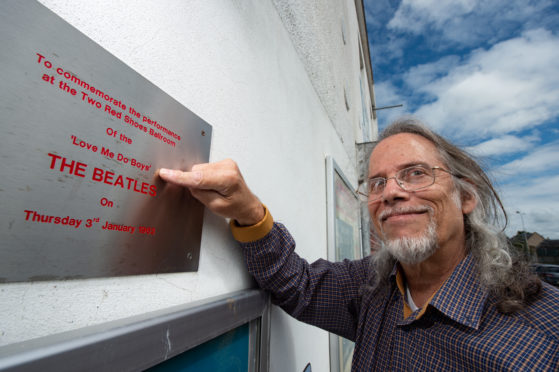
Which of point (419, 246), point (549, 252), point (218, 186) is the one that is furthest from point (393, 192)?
point (549, 252)

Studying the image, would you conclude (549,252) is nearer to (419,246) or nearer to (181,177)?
(419,246)

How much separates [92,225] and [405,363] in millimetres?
867

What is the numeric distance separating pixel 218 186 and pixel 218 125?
7.8 inches

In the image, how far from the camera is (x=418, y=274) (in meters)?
0.98

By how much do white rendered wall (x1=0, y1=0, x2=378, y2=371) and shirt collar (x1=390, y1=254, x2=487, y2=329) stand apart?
1.61 feet

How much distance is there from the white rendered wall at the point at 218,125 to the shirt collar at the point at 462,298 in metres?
0.49

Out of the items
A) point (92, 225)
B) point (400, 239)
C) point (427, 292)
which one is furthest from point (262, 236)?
point (427, 292)

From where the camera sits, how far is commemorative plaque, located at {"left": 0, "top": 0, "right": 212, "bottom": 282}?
11.2 inches

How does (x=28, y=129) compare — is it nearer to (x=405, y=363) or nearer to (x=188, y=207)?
(x=188, y=207)

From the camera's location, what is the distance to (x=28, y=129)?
295mm

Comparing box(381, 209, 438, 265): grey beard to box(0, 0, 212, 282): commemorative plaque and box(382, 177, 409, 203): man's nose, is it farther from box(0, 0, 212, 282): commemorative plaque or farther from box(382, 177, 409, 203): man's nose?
box(0, 0, 212, 282): commemorative plaque

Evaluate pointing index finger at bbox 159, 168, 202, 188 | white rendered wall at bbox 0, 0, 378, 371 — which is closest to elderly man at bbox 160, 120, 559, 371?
pointing index finger at bbox 159, 168, 202, 188

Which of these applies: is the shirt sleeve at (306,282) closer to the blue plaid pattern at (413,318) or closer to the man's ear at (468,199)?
the blue plaid pattern at (413,318)

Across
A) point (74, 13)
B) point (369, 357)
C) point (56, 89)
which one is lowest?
point (369, 357)
